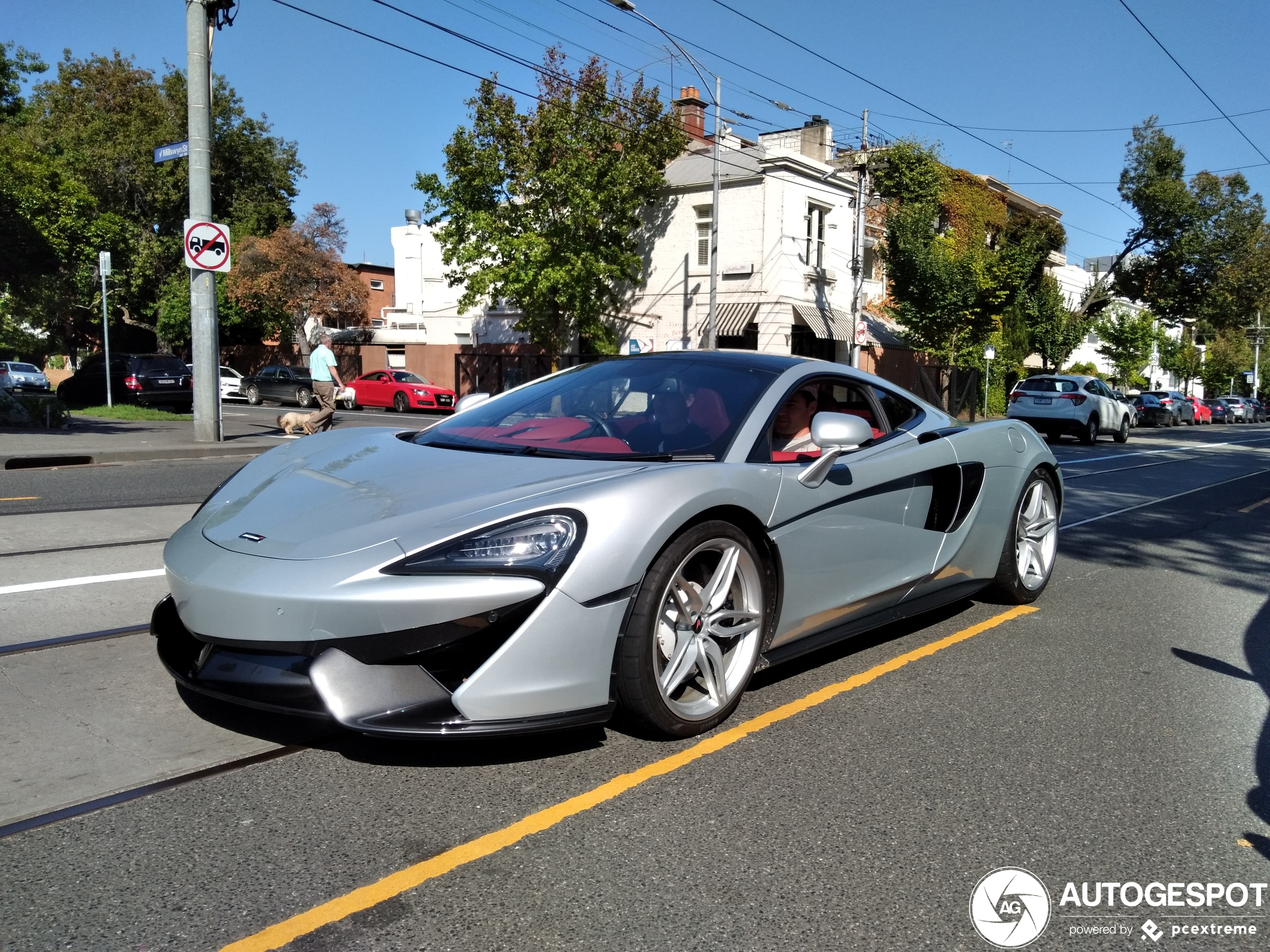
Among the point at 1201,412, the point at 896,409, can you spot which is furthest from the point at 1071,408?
the point at 1201,412

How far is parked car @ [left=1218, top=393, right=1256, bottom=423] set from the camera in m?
51.4

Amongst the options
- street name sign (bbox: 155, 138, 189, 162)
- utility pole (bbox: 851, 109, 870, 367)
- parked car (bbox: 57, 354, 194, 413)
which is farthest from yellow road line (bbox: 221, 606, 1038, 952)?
utility pole (bbox: 851, 109, 870, 367)

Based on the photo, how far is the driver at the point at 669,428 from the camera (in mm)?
3775

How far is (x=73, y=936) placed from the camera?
2.21 m

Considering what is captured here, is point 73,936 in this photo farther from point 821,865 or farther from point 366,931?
point 821,865

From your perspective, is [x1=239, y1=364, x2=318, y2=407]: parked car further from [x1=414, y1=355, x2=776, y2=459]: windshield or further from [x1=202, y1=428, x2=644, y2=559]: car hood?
[x1=202, y1=428, x2=644, y2=559]: car hood

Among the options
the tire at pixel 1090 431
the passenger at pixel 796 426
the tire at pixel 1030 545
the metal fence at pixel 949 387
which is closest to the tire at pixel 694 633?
the passenger at pixel 796 426

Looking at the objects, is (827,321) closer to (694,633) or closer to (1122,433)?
(1122,433)

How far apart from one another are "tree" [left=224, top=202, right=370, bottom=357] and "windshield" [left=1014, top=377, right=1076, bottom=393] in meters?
28.3

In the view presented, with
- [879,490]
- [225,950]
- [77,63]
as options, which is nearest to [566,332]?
[77,63]

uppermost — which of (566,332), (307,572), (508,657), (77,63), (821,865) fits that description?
(77,63)

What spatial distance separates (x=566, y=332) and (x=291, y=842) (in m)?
31.0

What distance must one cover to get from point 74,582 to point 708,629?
157 inches

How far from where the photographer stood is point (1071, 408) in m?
23.4
